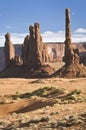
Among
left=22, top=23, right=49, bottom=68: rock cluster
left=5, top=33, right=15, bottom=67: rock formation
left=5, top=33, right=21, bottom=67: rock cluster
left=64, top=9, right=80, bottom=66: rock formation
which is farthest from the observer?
left=5, top=33, right=15, bottom=67: rock formation

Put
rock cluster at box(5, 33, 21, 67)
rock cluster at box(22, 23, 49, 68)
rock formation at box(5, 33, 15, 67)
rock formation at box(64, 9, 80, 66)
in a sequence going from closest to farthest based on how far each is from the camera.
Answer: rock formation at box(64, 9, 80, 66)
rock cluster at box(22, 23, 49, 68)
rock cluster at box(5, 33, 21, 67)
rock formation at box(5, 33, 15, 67)

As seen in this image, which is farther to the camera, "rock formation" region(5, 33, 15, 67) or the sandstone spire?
"rock formation" region(5, 33, 15, 67)

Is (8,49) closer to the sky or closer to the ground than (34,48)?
closer to the ground

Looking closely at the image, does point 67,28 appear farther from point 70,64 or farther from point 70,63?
point 70,64

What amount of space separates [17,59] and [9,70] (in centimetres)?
386

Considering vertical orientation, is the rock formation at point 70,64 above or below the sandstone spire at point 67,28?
below

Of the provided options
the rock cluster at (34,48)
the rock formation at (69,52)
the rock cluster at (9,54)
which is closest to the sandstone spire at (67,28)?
the rock formation at (69,52)

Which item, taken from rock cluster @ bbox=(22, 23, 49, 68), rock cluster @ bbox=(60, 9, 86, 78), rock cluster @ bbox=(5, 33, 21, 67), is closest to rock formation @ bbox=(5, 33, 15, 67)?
rock cluster @ bbox=(5, 33, 21, 67)

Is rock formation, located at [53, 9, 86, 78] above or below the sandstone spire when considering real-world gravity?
below

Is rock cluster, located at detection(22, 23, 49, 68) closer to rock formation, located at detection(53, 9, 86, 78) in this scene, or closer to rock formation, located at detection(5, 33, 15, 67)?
rock formation, located at detection(5, 33, 15, 67)

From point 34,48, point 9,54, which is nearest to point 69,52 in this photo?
point 34,48

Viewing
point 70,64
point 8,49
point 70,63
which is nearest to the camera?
point 70,63

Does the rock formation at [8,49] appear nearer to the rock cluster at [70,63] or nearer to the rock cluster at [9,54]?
the rock cluster at [9,54]

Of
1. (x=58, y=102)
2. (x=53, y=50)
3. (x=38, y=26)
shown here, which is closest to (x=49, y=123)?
(x=58, y=102)
